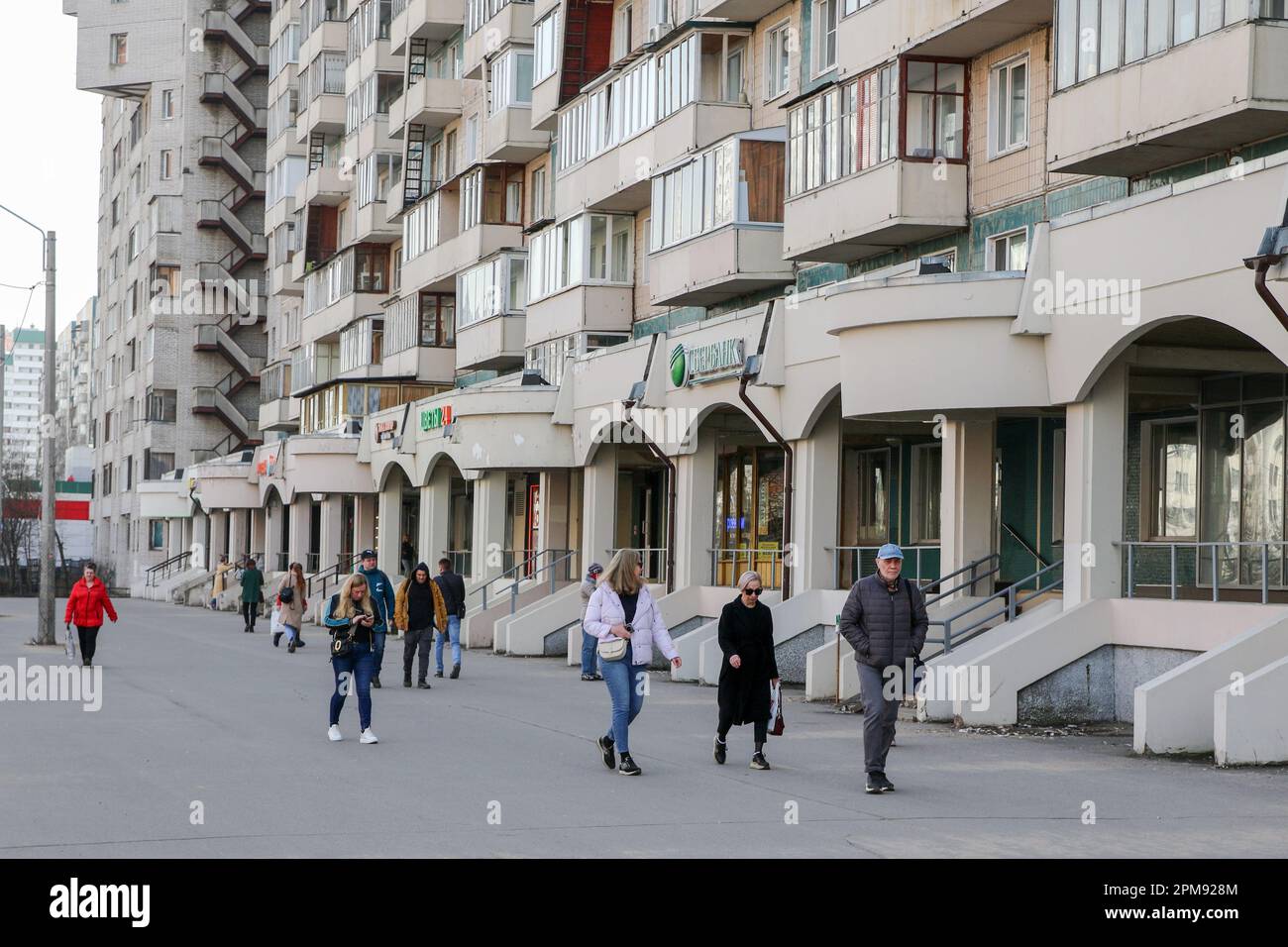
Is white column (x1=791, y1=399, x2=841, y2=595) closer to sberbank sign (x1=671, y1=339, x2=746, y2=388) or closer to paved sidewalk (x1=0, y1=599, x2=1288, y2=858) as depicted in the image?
sberbank sign (x1=671, y1=339, x2=746, y2=388)

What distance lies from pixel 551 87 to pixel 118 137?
2151 inches

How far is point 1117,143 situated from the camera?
18734 mm

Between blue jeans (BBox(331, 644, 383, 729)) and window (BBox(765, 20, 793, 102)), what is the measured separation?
15.4 meters

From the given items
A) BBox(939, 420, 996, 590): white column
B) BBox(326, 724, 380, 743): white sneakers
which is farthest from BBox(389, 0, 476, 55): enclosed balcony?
BBox(326, 724, 380, 743): white sneakers

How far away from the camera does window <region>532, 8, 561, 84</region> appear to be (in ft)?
119

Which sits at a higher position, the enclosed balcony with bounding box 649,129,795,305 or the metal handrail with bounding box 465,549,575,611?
the enclosed balcony with bounding box 649,129,795,305

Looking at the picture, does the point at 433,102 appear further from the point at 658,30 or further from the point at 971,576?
the point at 971,576

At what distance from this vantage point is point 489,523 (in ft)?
120

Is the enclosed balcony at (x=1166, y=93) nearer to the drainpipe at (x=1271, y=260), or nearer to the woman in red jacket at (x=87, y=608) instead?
the drainpipe at (x=1271, y=260)

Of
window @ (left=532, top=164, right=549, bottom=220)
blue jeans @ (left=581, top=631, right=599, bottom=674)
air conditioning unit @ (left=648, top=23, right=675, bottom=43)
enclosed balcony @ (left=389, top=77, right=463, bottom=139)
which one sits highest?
enclosed balcony @ (left=389, top=77, right=463, bottom=139)

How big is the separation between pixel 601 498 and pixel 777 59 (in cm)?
841

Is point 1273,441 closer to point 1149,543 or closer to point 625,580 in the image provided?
point 1149,543

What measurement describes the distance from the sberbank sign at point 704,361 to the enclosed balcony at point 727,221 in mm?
1115

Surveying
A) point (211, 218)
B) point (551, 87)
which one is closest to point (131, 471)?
point (211, 218)
